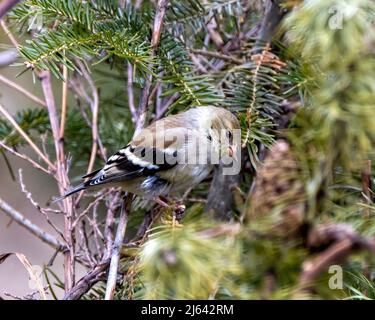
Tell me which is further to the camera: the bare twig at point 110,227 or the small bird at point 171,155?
the small bird at point 171,155

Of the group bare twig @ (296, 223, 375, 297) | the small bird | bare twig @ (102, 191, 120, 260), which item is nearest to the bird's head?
the small bird

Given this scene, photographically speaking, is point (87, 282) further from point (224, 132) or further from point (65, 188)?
point (224, 132)

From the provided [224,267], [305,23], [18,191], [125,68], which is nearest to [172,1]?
[125,68]

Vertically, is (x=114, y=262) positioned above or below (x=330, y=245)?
above

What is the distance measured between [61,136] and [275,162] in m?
0.71

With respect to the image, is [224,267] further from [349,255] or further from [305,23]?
[305,23]

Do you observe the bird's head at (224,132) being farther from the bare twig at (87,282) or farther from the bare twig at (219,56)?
the bare twig at (87,282)

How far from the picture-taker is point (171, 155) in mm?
1354

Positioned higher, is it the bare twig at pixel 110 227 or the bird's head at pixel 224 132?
the bird's head at pixel 224 132

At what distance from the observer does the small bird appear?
3.87ft

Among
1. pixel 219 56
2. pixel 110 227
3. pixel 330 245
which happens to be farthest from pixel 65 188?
pixel 330 245

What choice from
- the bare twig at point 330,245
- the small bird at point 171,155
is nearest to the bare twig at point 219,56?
the small bird at point 171,155

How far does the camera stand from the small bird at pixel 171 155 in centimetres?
118

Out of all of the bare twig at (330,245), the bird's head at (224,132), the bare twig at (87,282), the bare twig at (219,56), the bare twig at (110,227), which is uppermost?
the bare twig at (219,56)
